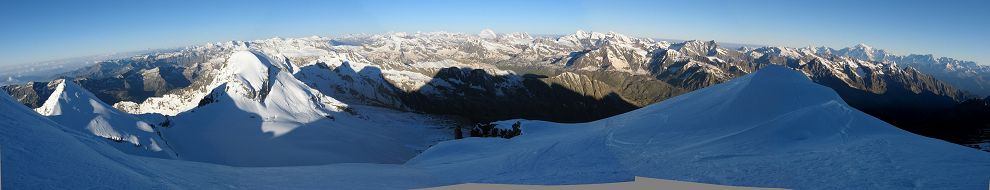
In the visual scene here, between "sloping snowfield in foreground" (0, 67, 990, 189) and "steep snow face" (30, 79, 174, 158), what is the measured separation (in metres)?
77.9

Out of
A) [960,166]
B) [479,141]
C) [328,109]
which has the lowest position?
[328,109]

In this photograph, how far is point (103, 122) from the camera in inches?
3880

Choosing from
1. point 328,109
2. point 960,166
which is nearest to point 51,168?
point 960,166

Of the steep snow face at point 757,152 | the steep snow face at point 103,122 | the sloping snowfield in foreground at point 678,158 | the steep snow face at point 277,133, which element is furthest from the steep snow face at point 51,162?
the steep snow face at point 277,133

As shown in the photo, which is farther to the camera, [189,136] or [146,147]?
[189,136]

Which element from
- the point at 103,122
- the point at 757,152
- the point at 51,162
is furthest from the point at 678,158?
the point at 103,122

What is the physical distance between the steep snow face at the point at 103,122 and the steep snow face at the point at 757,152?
75.8 metres

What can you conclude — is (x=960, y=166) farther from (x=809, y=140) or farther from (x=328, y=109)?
(x=328, y=109)

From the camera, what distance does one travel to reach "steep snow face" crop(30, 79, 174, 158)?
88875 millimetres

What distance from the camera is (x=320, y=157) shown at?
4011 inches

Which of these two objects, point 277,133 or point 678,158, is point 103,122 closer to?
point 277,133

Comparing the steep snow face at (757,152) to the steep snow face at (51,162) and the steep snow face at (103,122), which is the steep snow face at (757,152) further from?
the steep snow face at (103,122)

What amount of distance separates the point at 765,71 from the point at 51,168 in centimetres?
4462

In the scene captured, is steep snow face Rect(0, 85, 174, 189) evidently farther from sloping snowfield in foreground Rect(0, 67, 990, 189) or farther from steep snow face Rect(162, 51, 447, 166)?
steep snow face Rect(162, 51, 447, 166)
